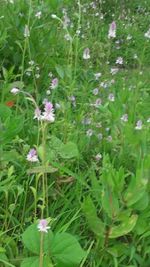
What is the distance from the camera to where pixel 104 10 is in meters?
5.61

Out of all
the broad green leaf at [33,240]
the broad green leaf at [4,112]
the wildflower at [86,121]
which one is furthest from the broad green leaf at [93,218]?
the wildflower at [86,121]

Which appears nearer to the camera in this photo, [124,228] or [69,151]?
[124,228]

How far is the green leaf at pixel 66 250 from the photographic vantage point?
154cm

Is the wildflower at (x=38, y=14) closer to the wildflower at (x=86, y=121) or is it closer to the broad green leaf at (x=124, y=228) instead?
the wildflower at (x=86, y=121)

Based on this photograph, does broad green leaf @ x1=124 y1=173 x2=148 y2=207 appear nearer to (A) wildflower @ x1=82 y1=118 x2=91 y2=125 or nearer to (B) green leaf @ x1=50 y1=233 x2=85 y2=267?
(B) green leaf @ x1=50 y1=233 x2=85 y2=267

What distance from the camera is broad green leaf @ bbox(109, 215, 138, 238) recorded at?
5.55ft

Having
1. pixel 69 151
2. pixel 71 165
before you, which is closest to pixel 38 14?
pixel 71 165

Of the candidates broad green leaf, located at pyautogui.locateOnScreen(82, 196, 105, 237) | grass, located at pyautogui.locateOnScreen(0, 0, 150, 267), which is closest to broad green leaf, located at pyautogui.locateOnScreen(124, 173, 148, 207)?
grass, located at pyautogui.locateOnScreen(0, 0, 150, 267)

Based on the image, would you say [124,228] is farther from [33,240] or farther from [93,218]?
[33,240]

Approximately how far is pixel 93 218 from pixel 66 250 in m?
0.24

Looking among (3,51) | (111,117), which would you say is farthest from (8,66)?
(111,117)

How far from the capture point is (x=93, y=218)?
1.77 meters

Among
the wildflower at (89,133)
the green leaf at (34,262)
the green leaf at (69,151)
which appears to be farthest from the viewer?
the wildflower at (89,133)

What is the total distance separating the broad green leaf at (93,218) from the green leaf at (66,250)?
0.69ft
